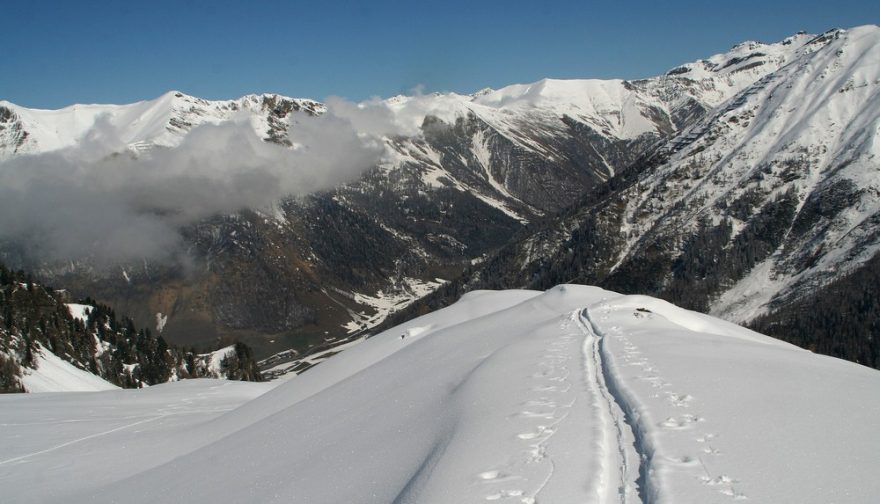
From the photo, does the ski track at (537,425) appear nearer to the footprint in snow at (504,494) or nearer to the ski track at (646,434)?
the footprint in snow at (504,494)

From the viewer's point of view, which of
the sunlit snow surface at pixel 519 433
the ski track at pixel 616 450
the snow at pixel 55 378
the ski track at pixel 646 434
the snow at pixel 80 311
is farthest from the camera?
the snow at pixel 80 311

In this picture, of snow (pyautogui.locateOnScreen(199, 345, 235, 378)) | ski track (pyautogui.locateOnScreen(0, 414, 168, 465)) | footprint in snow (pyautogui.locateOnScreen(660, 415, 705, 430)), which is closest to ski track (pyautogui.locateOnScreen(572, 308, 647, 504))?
footprint in snow (pyautogui.locateOnScreen(660, 415, 705, 430))

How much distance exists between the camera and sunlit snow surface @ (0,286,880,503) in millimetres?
11312

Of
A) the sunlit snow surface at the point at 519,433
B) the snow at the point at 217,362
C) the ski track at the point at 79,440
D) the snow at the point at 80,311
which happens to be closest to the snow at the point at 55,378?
the snow at the point at 80,311

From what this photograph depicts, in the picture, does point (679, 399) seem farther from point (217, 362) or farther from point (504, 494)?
point (217, 362)

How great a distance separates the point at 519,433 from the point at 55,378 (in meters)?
81.1

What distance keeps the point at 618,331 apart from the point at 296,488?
19.2m

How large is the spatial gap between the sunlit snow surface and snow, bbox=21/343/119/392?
4310 centimetres

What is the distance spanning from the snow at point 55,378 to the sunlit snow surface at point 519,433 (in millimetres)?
43104

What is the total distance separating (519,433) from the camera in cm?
1405

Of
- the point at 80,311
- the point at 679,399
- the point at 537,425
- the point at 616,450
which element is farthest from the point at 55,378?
the point at 616,450

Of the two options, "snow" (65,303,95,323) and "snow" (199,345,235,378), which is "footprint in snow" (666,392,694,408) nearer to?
"snow" (65,303,95,323)

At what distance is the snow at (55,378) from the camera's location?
7112 cm

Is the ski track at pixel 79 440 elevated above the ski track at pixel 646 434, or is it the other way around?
the ski track at pixel 646 434
